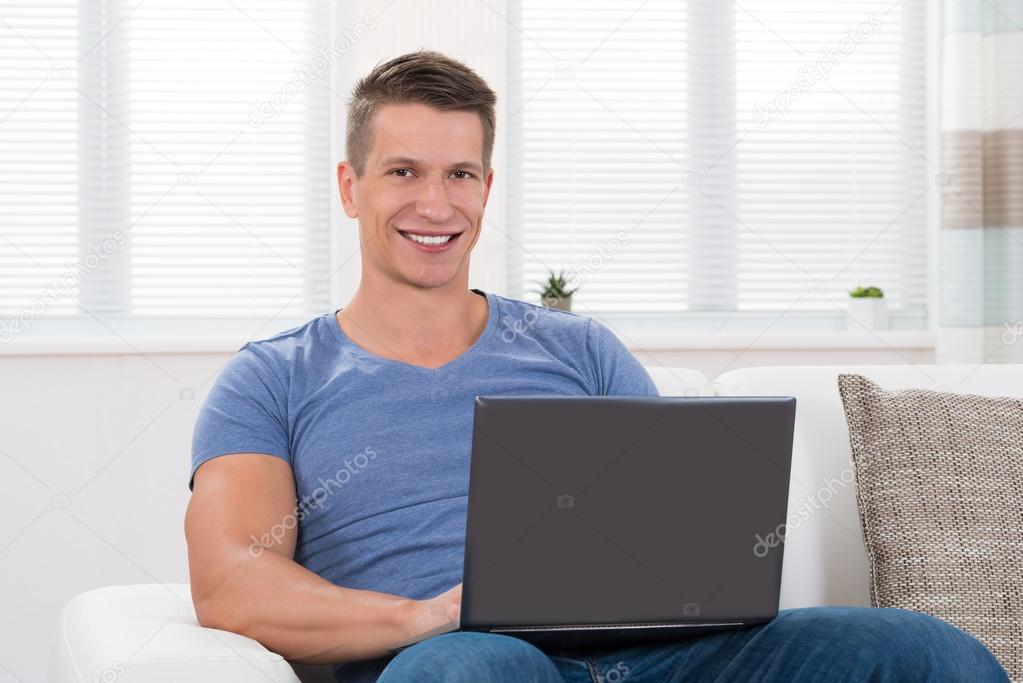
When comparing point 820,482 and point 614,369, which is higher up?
point 614,369

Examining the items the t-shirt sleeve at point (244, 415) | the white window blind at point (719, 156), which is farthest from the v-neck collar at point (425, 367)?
the white window blind at point (719, 156)

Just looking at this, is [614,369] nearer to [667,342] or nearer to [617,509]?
[617,509]

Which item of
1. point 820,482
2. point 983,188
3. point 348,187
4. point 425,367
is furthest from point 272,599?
point 983,188

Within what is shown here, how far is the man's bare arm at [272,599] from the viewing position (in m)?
1.20

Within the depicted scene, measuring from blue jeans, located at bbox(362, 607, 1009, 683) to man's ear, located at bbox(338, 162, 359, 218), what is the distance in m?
0.76

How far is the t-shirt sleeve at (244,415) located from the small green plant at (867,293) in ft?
6.61

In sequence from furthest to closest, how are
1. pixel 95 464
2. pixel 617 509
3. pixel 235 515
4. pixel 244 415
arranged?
pixel 95 464 < pixel 244 415 < pixel 235 515 < pixel 617 509

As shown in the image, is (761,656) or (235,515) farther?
(235,515)

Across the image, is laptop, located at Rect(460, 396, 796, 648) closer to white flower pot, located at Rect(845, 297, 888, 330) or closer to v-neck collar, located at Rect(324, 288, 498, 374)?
v-neck collar, located at Rect(324, 288, 498, 374)

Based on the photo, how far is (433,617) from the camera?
46.1 inches

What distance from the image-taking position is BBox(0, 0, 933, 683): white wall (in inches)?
102

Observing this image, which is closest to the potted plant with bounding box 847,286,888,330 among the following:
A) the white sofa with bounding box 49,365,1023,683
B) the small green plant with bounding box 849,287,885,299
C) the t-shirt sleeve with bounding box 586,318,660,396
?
the small green plant with bounding box 849,287,885,299

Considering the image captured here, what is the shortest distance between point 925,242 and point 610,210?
0.94 m

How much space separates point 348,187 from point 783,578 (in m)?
0.87
